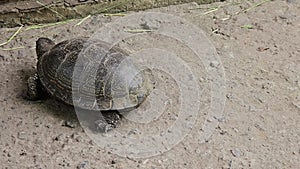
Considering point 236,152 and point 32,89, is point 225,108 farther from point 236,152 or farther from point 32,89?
point 32,89

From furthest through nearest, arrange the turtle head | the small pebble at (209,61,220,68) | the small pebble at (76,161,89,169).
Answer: the small pebble at (209,61,220,68) → the turtle head → the small pebble at (76,161,89,169)

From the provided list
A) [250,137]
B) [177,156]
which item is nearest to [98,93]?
[177,156]

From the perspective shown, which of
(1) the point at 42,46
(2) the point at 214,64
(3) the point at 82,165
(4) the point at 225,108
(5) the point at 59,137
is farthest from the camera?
(2) the point at 214,64

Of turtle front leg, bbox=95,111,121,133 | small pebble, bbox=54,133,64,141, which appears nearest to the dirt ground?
small pebble, bbox=54,133,64,141

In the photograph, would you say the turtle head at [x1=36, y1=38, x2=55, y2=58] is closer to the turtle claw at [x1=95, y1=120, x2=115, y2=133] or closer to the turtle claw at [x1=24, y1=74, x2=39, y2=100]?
the turtle claw at [x1=24, y1=74, x2=39, y2=100]

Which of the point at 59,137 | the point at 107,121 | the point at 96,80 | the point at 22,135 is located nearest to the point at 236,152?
the point at 107,121

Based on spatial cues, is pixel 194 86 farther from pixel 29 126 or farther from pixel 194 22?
pixel 29 126

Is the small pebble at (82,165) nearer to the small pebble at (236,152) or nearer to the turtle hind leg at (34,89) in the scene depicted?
the turtle hind leg at (34,89)
